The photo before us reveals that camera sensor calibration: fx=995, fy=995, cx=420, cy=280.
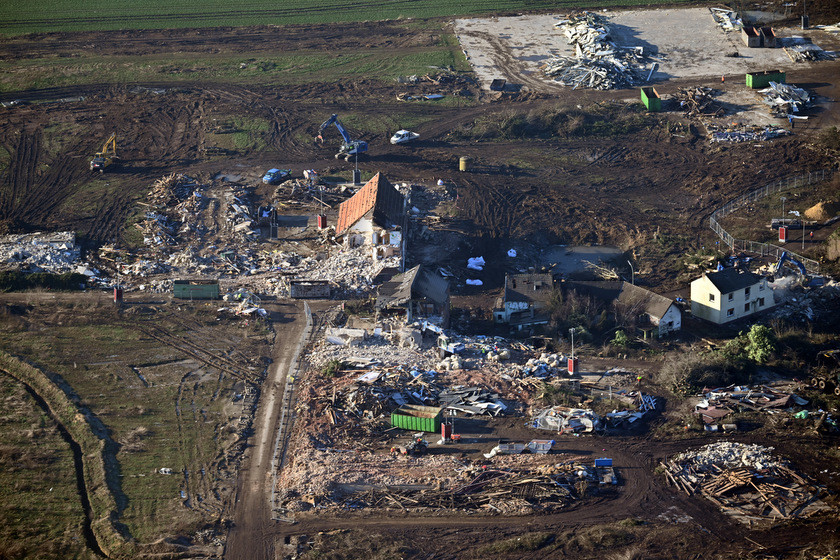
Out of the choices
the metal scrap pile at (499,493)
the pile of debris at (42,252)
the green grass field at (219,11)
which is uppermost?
the green grass field at (219,11)

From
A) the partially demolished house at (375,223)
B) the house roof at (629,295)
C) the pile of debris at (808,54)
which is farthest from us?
the pile of debris at (808,54)

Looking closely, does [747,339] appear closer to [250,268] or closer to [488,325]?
[488,325]

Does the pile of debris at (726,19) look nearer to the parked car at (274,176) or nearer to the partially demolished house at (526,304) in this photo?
the parked car at (274,176)

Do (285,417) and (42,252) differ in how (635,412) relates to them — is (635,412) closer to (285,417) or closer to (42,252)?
(285,417)

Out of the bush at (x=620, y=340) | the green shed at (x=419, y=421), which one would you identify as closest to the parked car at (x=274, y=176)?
the bush at (x=620, y=340)

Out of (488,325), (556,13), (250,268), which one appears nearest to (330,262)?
(250,268)

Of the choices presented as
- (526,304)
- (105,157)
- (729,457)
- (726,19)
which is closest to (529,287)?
(526,304)
